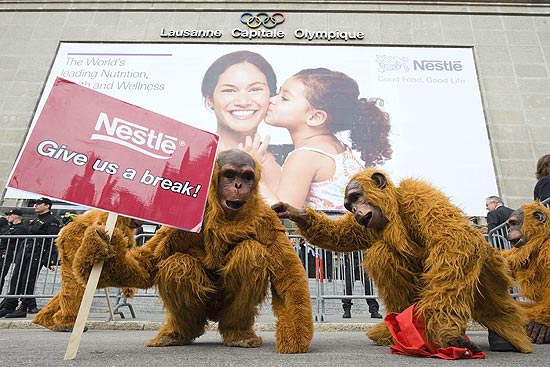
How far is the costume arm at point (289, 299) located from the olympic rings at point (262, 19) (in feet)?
37.1

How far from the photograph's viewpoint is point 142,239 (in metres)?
6.44

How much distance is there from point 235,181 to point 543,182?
3.79 m

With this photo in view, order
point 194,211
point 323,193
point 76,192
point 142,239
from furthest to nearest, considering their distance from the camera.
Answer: point 323,193
point 142,239
point 194,211
point 76,192

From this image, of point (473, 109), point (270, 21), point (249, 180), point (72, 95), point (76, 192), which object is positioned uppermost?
point (270, 21)

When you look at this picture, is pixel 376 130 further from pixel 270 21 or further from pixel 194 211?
pixel 194 211

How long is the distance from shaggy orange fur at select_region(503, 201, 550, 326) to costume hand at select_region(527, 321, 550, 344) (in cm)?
3

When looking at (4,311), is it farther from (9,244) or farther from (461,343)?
(461,343)

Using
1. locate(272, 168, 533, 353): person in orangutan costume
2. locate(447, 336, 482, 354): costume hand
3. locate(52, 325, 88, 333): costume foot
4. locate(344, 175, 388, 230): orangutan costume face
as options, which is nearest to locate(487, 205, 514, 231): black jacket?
locate(272, 168, 533, 353): person in orangutan costume

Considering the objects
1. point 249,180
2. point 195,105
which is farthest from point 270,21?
point 249,180

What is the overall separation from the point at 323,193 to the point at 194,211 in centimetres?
738

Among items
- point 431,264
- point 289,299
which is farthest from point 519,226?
point 289,299

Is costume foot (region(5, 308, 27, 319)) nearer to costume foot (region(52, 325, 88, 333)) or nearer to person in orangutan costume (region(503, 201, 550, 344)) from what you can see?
costume foot (region(52, 325, 88, 333))

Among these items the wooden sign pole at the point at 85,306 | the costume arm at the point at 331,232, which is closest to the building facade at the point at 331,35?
the costume arm at the point at 331,232

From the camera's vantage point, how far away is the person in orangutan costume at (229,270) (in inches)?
94.9
